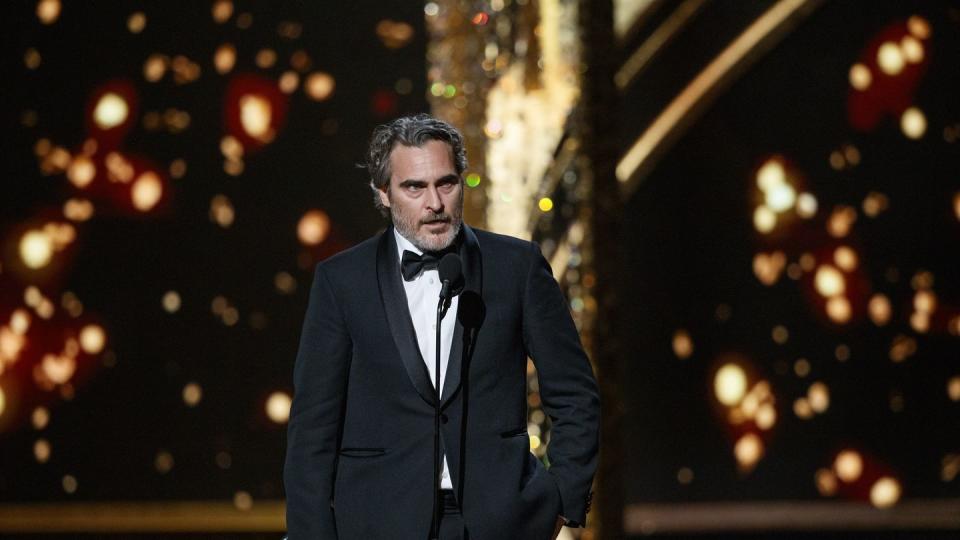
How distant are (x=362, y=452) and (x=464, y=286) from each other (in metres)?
0.24

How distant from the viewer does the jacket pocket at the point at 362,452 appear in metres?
1.42

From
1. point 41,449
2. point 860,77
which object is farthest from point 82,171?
point 860,77

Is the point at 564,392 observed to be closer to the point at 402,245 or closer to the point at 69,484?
the point at 402,245

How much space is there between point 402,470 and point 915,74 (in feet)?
8.64

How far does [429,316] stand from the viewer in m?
1.46

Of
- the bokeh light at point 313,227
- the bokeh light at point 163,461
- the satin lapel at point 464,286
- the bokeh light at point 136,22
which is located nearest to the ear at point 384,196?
the satin lapel at point 464,286

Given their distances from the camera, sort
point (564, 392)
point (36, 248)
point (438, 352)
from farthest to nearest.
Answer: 1. point (36, 248)
2. point (564, 392)
3. point (438, 352)

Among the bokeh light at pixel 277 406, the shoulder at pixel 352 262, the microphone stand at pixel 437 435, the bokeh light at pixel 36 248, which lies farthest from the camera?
the bokeh light at pixel 36 248

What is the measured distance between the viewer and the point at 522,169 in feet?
10.4

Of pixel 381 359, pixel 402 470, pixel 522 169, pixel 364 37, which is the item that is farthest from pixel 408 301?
pixel 364 37

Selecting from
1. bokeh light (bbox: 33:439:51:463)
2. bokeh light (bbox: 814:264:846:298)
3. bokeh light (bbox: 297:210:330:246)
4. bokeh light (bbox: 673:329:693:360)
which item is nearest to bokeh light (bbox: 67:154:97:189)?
bokeh light (bbox: 297:210:330:246)

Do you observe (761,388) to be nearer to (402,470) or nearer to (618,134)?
(618,134)

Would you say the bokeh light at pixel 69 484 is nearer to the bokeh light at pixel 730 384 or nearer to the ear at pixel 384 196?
the bokeh light at pixel 730 384

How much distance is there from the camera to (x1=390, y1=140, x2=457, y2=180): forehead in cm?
141
